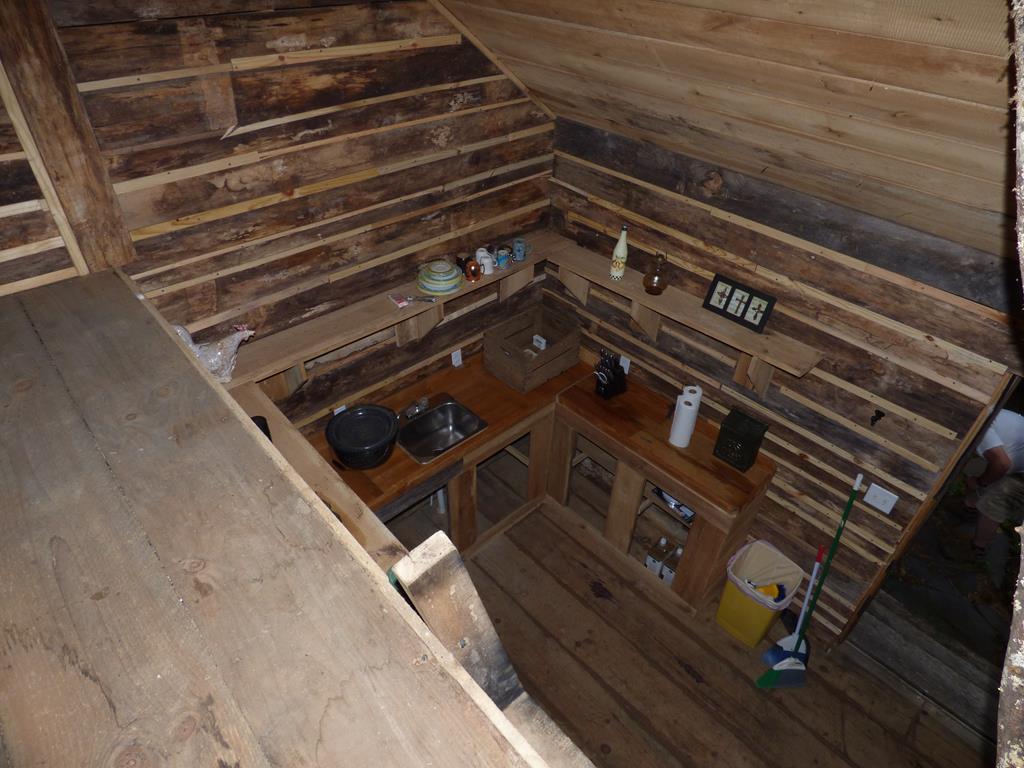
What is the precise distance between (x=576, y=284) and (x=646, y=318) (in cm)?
58

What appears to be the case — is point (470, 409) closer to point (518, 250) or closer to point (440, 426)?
point (440, 426)

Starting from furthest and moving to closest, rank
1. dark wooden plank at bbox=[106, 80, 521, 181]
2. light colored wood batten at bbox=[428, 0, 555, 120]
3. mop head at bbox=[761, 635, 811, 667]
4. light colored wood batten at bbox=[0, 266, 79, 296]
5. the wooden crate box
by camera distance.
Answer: the wooden crate box
mop head at bbox=[761, 635, 811, 667]
light colored wood batten at bbox=[428, 0, 555, 120]
dark wooden plank at bbox=[106, 80, 521, 181]
light colored wood batten at bbox=[0, 266, 79, 296]

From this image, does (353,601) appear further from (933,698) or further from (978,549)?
(978,549)

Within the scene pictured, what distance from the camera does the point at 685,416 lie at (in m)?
4.00

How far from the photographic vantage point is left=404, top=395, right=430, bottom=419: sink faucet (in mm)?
4352

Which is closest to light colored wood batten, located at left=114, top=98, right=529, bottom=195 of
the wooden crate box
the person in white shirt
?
the wooden crate box

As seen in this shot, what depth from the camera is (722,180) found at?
3504 mm

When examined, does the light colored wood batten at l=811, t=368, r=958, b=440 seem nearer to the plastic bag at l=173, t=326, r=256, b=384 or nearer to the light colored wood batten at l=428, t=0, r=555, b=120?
the light colored wood batten at l=428, t=0, r=555, b=120

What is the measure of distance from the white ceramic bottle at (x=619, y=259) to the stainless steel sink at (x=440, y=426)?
1.32 metres

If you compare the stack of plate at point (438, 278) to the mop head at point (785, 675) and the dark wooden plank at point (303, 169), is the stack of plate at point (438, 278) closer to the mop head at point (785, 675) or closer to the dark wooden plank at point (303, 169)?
the dark wooden plank at point (303, 169)

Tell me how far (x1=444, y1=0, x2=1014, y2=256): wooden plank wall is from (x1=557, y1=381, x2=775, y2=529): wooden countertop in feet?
5.62

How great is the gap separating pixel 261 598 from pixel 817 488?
3559 millimetres

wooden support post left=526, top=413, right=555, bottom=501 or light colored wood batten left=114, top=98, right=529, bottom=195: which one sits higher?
light colored wood batten left=114, top=98, right=529, bottom=195

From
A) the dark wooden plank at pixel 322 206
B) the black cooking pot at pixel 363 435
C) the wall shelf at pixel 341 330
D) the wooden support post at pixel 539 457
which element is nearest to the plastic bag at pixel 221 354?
the wall shelf at pixel 341 330
